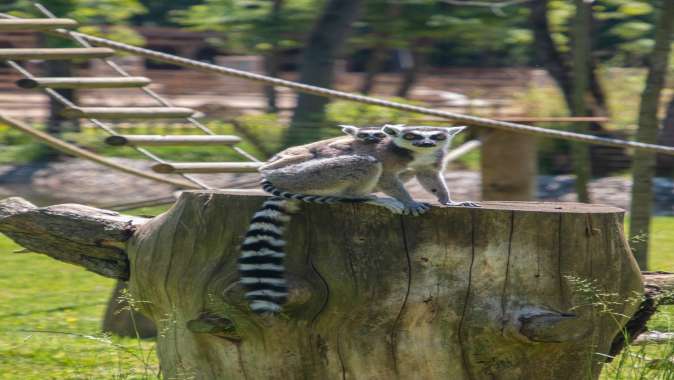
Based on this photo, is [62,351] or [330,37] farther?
[330,37]

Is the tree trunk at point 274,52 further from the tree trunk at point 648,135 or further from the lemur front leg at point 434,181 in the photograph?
the lemur front leg at point 434,181

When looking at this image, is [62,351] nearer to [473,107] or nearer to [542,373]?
[542,373]

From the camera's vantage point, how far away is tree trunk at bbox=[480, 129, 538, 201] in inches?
247

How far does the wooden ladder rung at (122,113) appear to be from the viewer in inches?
249

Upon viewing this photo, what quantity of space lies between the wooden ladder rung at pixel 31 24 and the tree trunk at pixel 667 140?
7623 mm

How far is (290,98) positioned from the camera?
54.8 ft

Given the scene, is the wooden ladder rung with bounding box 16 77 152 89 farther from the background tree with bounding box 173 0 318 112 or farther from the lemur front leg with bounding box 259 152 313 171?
the background tree with bounding box 173 0 318 112

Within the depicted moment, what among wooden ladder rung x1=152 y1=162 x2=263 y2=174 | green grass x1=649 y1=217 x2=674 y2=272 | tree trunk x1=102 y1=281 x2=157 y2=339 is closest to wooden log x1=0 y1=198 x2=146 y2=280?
tree trunk x1=102 y1=281 x2=157 y2=339

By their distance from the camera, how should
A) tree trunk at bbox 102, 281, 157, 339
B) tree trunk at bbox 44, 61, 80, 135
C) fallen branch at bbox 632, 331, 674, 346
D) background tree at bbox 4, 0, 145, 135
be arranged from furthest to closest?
1. tree trunk at bbox 44, 61, 80, 135
2. background tree at bbox 4, 0, 145, 135
3. tree trunk at bbox 102, 281, 157, 339
4. fallen branch at bbox 632, 331, 674, 346

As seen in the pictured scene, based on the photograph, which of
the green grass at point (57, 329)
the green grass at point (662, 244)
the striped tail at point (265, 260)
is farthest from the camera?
the green grass at point (662, 244)

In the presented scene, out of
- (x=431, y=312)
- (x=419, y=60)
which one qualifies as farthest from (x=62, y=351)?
(x=419, y=60)

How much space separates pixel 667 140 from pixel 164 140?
7302 millimetres

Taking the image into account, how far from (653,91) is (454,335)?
106 inches

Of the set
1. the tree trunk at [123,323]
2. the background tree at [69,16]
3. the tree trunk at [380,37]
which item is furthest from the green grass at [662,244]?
the background tree at [69,16]
